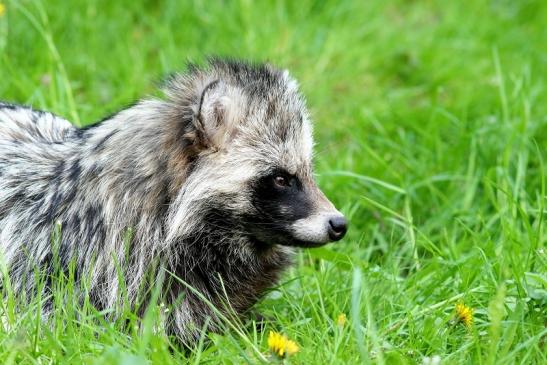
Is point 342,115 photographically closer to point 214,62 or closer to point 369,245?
point 369,245

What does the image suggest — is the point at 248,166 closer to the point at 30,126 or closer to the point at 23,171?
the point at 23,171

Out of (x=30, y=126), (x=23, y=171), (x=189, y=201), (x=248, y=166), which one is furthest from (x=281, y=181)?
(x=30, y=126)

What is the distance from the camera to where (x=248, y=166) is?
4.22 metres

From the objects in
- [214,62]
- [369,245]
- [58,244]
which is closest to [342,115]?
[369,245]

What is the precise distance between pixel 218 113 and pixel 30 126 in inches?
48.1

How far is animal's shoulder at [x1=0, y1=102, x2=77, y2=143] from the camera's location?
479cm

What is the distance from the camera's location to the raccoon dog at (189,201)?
4188 mm

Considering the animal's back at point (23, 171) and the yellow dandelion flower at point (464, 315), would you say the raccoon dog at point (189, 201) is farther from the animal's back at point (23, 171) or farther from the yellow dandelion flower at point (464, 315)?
the yellow dandelion flower at point (464, 315)

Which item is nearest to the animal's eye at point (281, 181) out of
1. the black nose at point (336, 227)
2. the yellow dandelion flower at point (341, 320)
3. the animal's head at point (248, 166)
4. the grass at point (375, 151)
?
the animal's head at point (248, 166)

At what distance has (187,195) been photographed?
415 cm

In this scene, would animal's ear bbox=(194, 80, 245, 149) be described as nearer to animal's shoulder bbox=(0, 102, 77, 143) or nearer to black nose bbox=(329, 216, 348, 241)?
black nose bbox=(329, 216, 348, 241)

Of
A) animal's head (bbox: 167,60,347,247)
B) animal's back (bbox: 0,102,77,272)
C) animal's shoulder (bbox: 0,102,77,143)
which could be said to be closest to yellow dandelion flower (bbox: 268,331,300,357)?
animal's head (bbox: 167,60,347,247)

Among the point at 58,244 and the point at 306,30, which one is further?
the point at 306,30

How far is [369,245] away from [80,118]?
2003 millimetres
